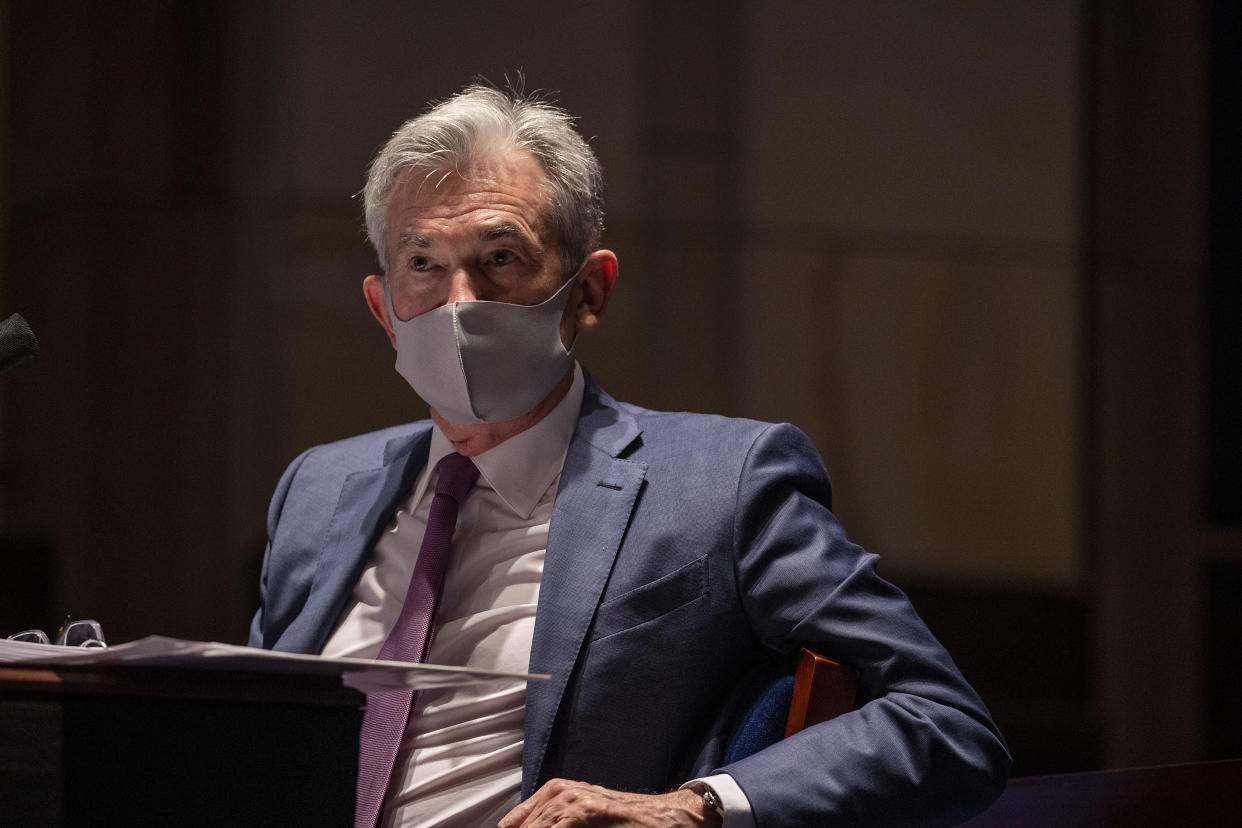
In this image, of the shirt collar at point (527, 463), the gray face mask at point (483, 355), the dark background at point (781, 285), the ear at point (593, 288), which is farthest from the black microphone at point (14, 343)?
the dark background at point (781, 285)

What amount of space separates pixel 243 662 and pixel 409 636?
0.67 meters

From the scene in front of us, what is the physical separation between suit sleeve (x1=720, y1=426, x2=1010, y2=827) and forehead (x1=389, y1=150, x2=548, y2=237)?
18.3 inches

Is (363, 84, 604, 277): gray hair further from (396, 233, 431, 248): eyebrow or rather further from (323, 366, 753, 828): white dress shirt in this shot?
(323, 366, 753, 828): white dress shirt

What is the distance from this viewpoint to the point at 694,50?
535 centimetres

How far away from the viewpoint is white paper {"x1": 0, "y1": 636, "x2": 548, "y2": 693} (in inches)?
36.6

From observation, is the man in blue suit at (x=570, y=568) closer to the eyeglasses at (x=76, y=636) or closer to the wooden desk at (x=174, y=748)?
the wooden desk at (x=174, y=748)

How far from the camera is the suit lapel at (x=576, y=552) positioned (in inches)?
60.9

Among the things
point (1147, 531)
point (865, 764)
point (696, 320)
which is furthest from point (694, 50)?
point (865, 764)

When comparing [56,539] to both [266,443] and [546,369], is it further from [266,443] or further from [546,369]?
[546,369]

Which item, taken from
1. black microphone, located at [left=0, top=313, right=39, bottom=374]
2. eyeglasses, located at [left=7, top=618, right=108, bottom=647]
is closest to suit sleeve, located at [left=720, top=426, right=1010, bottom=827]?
eyeglasses, located at [left=7, top=618, right=108, bottom=647]

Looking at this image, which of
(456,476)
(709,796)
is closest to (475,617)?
(456,476)

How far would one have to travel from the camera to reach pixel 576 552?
1636 millimetres

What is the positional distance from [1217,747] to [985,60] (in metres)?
2.95

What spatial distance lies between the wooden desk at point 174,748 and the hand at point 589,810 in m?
Answer: 0.22
